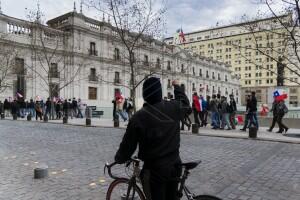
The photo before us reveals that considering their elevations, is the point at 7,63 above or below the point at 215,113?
above

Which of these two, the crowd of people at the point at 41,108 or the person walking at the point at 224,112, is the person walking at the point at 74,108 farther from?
the person walking at the point at 224,112

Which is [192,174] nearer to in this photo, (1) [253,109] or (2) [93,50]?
(1) [253,109]

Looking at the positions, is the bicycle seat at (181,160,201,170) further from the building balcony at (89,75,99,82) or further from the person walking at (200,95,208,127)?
the building balcony at (89,75,99,82)

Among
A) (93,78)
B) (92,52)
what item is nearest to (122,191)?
(93,78)

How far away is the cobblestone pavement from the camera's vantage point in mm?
5031

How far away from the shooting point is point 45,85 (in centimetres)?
3656

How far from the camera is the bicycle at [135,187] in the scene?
284 centimetres

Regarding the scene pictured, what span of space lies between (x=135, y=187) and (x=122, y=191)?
293mm

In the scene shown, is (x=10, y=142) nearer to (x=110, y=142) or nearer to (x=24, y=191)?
(x=110, y=142)

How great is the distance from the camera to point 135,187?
10.8ft

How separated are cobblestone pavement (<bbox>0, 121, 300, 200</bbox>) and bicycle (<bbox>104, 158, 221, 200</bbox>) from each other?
126cm

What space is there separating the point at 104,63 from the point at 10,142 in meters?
34.1

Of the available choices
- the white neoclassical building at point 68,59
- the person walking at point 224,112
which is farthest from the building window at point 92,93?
the person walking at point 224,112

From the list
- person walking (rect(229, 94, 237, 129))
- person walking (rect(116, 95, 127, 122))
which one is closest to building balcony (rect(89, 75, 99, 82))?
person walking (rect(116, 95, 127, 122))
